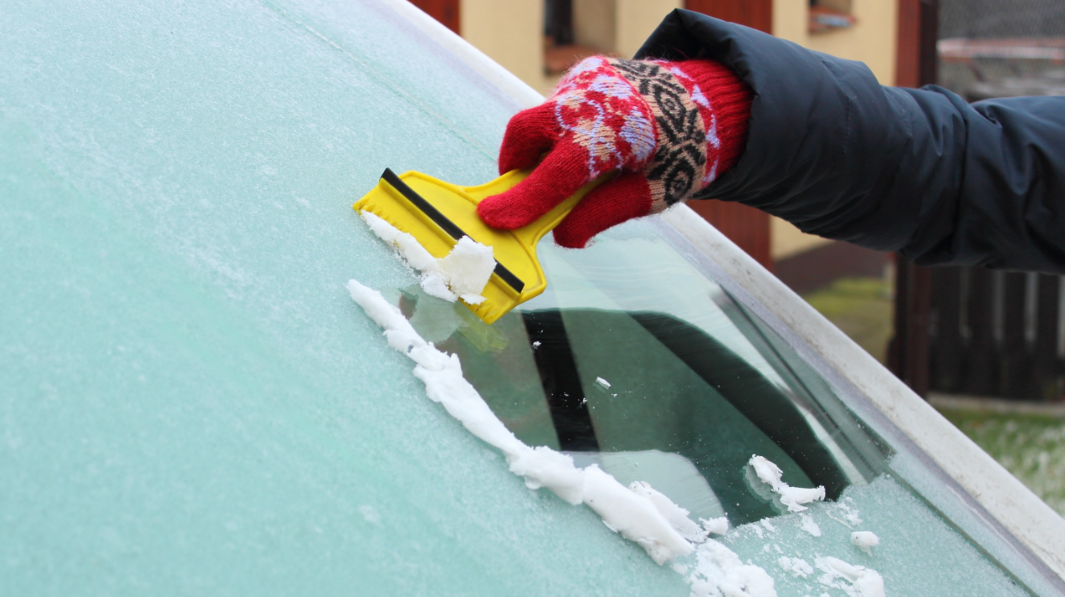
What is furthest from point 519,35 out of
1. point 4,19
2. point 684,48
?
point 4,19

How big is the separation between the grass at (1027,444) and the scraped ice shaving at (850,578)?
2919mm

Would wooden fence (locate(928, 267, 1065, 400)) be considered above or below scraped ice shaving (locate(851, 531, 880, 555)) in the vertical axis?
below

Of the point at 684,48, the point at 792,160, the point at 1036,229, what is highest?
the point at 684,48


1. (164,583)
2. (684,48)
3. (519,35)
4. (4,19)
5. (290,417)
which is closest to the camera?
(164,583)

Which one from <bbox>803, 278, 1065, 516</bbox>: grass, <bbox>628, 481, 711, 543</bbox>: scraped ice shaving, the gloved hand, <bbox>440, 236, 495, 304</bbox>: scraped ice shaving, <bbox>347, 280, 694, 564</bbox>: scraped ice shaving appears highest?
the gloved hand

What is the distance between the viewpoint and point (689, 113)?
2.88 ft

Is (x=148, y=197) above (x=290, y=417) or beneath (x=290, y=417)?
above

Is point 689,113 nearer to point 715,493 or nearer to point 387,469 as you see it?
point 715,493

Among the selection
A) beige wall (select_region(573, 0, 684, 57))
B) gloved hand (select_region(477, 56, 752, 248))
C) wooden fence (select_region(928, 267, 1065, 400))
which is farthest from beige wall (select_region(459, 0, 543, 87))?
gloved hand (select_region(477, 56, 752, 248))

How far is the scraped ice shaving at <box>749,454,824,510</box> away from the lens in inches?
28.8

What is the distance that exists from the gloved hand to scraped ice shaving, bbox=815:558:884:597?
1.39 ft

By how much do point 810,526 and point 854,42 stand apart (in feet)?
18.7

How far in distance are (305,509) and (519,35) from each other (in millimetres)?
3656

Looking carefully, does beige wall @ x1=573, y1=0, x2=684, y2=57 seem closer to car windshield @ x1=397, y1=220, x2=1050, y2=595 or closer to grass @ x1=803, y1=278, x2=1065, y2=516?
grass @ x1=803, y1=278, x2=1065, y2=516
